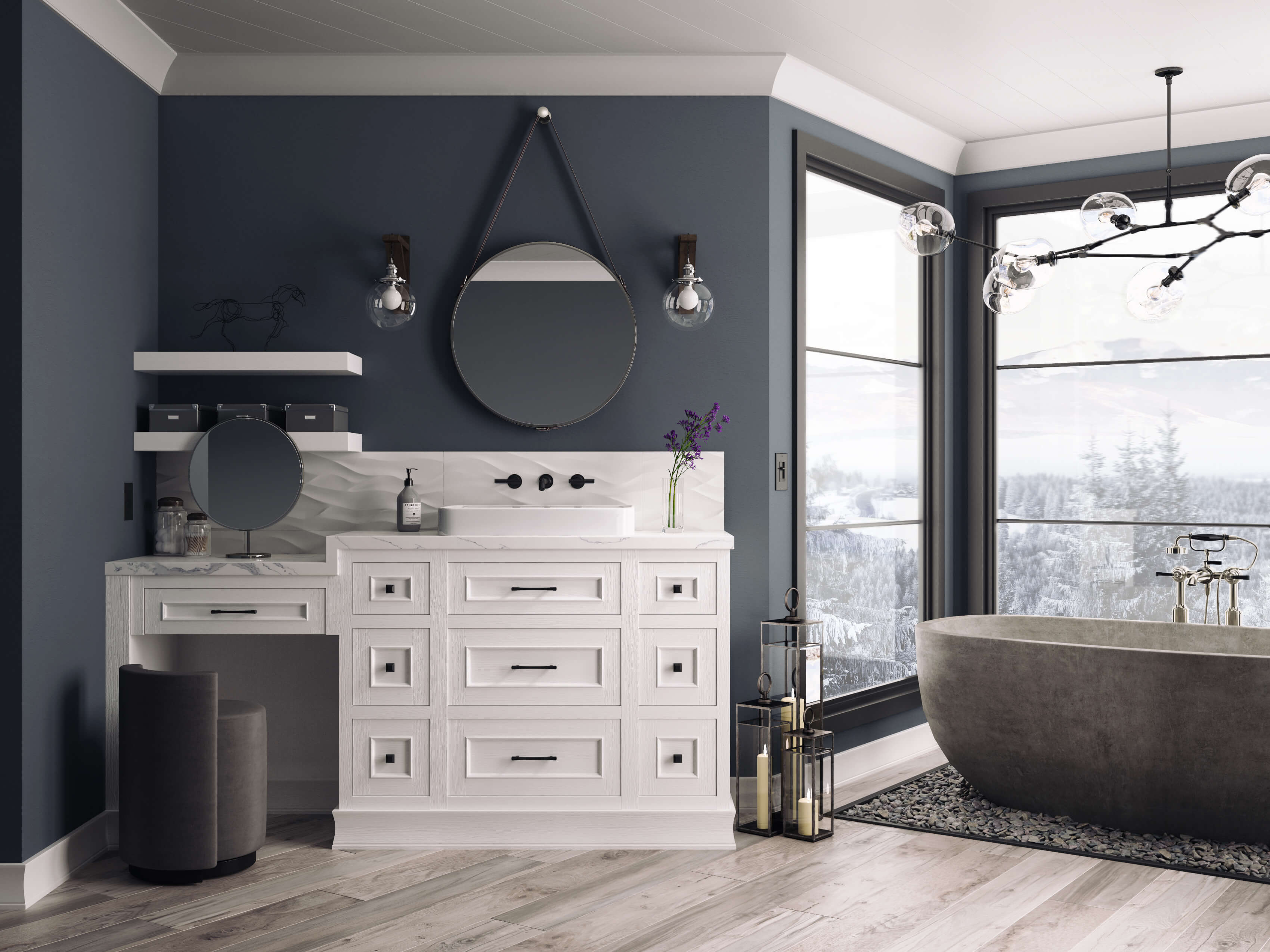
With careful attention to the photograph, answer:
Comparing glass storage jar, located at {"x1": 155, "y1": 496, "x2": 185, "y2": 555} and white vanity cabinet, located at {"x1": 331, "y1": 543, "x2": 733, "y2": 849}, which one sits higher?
glass storage jar, located at {"x1": 155, "y1": 496, "x2": 185, "y2": 555}

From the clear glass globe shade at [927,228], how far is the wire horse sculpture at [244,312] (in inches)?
83.8

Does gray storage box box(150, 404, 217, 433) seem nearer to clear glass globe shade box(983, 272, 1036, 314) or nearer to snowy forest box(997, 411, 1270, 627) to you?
clear glass globe shade box(983, 272, 1036, 314)

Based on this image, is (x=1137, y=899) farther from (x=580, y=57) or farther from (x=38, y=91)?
(x=38, y=91)

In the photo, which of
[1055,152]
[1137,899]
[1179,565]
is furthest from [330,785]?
[1055,152]

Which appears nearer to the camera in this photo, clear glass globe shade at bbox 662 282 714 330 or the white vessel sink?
the white vessel sink

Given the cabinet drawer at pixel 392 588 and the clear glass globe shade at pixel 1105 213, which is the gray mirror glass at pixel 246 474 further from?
the clear glass globe shade at pixel 1105 213

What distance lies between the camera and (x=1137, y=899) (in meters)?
3.04

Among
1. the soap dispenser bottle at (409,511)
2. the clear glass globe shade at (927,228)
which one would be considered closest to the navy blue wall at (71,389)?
the soap dispenser bottle at (409,511)

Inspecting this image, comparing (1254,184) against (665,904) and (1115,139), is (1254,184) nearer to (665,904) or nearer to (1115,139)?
(1115,139)

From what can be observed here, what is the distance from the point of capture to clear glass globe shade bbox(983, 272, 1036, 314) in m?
3.18

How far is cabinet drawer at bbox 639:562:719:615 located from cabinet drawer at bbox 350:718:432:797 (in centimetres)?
80

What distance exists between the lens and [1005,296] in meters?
3.20

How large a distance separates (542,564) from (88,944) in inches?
62.3

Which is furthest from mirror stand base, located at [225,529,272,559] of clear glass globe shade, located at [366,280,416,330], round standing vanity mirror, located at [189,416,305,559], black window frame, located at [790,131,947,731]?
black window frame, located at [790,131,947,731]
